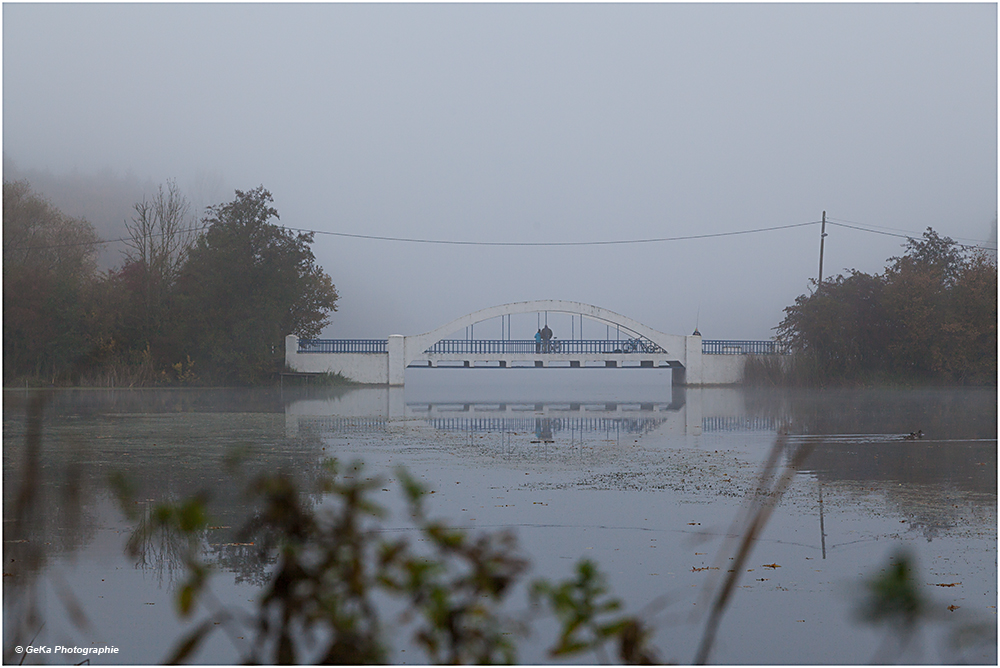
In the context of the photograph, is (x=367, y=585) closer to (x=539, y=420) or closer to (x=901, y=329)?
(x=539, y=420)

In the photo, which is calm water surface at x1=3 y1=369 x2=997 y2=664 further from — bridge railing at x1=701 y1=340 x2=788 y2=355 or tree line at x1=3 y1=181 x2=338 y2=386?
bridge railing at x1=701 y1=340 x2=788 y2=355

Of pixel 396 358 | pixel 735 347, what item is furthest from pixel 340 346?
pixel 735 347

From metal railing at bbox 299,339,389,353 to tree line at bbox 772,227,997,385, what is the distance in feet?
60.9

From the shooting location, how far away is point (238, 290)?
35.8 meters

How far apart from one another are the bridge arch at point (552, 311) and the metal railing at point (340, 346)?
801 mm

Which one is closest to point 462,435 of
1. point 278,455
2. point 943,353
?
→ point 278,455

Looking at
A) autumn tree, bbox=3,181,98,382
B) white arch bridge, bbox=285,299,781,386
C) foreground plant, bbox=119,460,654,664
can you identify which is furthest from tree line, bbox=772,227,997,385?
foreground plant, bbox=119,460,654,664

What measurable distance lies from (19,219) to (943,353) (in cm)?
3541

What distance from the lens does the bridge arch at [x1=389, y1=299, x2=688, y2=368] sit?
4294 centimetres

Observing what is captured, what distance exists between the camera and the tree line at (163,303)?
33.0 m

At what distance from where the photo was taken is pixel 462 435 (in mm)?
13953

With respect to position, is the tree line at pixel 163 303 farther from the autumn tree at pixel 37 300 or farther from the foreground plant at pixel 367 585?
the foreground plant at pixel 367 585

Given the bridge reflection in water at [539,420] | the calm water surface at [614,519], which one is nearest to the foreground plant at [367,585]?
the calm water surface at [614,519]

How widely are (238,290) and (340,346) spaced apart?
757 cm
